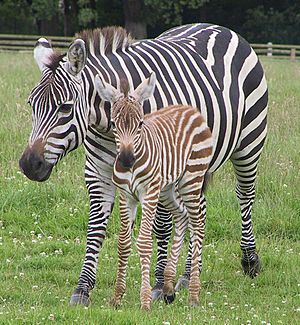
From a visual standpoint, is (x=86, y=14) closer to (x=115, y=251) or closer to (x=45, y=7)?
(x=45, y=7)

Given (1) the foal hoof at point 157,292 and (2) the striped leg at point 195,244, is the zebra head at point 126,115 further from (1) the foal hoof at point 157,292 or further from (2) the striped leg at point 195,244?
(1) the foal hoof at point 157,292

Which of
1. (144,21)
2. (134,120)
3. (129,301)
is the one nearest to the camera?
(134,120)

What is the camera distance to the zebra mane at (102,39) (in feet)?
19.8

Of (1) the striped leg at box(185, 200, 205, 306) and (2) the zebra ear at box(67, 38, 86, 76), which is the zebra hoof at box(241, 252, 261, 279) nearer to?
(1) the striped leg at box(185, 200, 205, 306)

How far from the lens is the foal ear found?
5.41m

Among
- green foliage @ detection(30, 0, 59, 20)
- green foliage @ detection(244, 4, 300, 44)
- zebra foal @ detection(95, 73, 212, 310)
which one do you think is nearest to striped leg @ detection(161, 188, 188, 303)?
zebra foal @ detection(95, 73, 212, 310)

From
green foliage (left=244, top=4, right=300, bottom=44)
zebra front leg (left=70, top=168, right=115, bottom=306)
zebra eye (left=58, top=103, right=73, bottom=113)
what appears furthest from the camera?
green foliage (left=244, top=4, right=300, bottom=44)

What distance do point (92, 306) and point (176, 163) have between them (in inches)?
49.9

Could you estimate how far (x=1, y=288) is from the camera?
6348mm

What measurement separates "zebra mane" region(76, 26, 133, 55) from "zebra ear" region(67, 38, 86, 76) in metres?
0.37

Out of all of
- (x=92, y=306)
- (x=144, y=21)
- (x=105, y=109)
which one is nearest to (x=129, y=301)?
(x=92, y=306)

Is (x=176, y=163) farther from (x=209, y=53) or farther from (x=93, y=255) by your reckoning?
(x=209, y=53)

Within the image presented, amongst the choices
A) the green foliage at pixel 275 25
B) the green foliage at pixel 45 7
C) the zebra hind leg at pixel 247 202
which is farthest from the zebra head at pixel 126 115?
the green foliage at pixel 275 25

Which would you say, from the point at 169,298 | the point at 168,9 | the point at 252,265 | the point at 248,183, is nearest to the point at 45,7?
the point at 168,9
